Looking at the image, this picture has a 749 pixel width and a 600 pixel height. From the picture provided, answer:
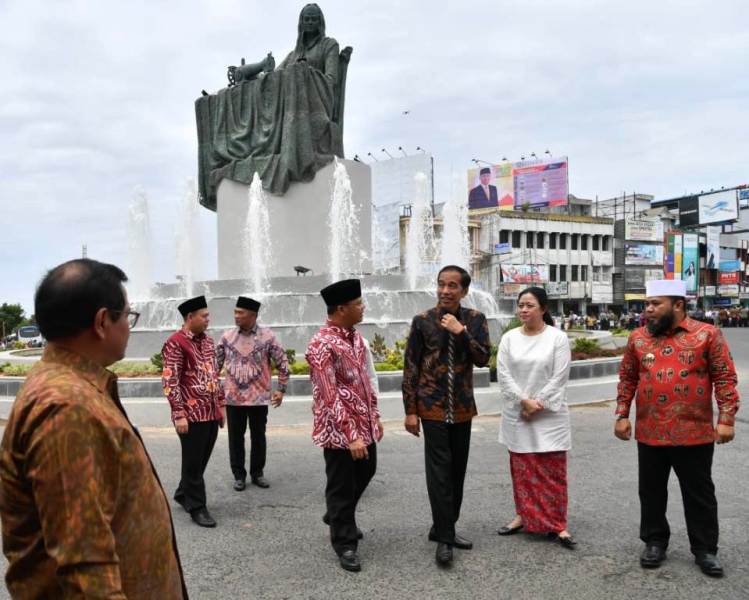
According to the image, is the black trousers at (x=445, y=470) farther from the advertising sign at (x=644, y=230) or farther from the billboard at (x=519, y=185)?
the advertising sign at (x=644, y=230)

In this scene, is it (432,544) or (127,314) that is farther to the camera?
(432,544)

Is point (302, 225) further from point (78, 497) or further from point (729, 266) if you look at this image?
point (729, 266)

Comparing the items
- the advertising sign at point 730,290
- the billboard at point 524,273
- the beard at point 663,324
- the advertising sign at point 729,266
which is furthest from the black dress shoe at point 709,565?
the advertising sign at point 729,266

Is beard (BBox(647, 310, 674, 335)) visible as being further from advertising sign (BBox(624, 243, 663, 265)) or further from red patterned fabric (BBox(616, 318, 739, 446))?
advertising sign (BBox(624, 243, 663, 265))

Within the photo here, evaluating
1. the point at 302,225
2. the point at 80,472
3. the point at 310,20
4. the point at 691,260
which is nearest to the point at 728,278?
the point at 691,260

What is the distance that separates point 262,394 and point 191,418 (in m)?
0.90

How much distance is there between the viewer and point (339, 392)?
4.09m

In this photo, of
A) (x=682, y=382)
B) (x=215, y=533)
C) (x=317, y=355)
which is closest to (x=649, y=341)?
(x=682, y=382)

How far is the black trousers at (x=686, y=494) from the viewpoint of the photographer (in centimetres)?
377

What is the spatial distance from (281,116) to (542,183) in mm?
41498

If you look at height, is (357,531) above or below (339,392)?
below

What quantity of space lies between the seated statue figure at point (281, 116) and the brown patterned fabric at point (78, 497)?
13.8 metres

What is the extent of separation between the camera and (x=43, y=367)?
1.67m

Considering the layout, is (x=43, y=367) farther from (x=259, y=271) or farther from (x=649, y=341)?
(x=259, y=271)
